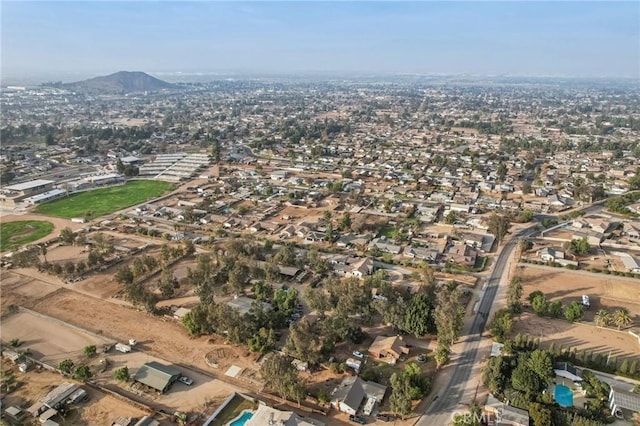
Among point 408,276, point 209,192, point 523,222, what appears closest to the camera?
point 408,276

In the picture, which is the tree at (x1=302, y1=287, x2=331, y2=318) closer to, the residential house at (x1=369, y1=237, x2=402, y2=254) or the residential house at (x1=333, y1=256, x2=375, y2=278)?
the residential house at (x1=333, y1=256, x2=375, y2=278)

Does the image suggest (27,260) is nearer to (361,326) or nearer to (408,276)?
(361,326)

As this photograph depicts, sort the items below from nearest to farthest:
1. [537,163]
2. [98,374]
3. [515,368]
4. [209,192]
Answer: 1. [515,368]
2. [98,374]
3. [209,192]
4. [537,163]

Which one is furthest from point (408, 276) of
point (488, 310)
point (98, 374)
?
point (98, 374)

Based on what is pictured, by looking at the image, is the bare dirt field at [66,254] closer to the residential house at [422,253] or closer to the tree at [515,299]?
the residential house at [422,253]

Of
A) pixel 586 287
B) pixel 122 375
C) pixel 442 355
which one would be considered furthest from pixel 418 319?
pixel 122 375

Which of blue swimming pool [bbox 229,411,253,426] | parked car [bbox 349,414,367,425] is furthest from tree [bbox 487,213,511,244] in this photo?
blue swimming pool [bbox 229,411,253,426]

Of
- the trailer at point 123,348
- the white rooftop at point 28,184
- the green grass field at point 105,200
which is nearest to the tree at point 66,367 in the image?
the trailer at point 123,348
